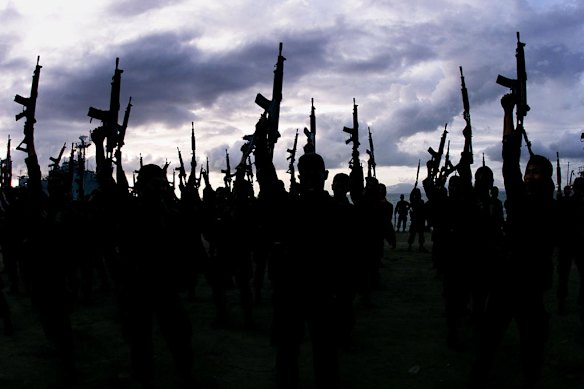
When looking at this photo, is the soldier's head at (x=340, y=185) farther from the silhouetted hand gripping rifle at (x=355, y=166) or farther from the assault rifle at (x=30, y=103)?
the assault rifle at (x=30, y=103)

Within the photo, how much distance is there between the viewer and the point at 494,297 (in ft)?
13.6

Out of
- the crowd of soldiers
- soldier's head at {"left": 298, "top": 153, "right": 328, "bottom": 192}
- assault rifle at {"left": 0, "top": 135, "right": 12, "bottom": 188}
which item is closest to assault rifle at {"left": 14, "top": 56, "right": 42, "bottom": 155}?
the crowd of soldiers

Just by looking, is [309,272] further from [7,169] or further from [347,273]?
[7,169]

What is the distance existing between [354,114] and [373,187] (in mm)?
5528

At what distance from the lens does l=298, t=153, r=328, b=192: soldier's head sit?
3879mm

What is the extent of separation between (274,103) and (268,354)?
386 cm

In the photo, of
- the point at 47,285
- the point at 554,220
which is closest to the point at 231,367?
the point at 47,285

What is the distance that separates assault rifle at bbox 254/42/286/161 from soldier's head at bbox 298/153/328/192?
4.37ft

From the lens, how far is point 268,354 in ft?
20.2

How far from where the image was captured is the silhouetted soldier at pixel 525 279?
13.4ft

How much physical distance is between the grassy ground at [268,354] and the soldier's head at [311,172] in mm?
2352

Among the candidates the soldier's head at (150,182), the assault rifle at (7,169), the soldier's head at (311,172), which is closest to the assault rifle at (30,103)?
the soldier's head at (150,182)

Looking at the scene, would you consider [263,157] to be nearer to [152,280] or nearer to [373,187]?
[152,280]

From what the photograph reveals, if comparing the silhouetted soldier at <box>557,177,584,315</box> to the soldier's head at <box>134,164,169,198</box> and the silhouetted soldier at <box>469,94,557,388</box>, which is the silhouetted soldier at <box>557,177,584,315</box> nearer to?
the silhouetted soldier at <box>469,94,557,388</box>
